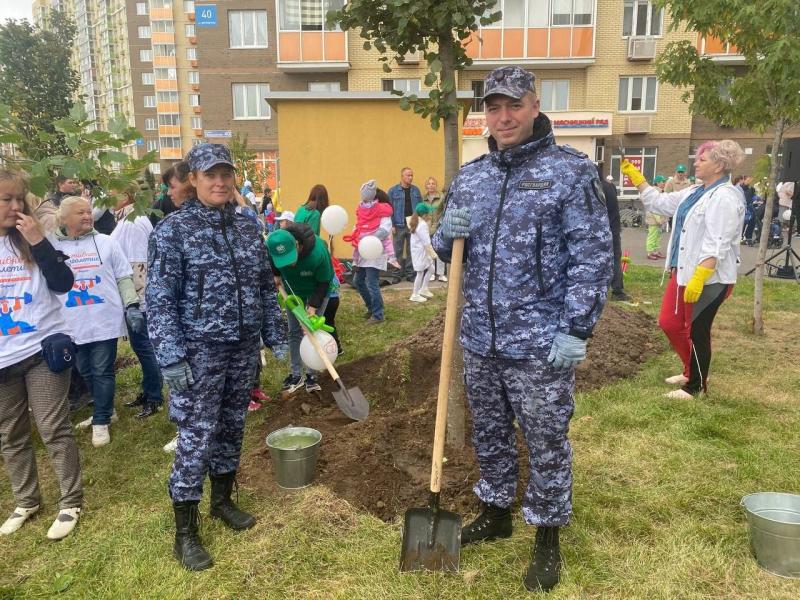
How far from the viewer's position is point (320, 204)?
736 cm

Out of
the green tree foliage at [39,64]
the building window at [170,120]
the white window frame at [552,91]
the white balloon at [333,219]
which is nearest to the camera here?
the white balloon at [333,219]

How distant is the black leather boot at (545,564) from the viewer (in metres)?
2.66

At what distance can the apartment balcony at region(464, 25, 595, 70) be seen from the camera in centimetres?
2475

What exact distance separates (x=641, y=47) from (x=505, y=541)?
27.3 m

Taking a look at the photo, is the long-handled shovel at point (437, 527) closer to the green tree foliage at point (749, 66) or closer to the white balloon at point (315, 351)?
the white balloon at point (315, 351)

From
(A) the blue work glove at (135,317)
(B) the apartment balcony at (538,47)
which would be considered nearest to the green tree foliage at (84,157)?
(A) the blue work glove at (135,317)

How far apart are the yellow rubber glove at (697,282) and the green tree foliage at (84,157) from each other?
402cm

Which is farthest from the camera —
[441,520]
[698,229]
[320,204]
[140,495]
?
[320,204]

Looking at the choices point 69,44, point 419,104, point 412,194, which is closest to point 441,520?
point 419,104

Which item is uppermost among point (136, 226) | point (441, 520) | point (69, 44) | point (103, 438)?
point (69, 44)

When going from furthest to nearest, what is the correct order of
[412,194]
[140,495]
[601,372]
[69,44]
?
[69,44] < [412,194] < [601,372] < [140,495]

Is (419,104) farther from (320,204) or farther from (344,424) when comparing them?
(320,204)

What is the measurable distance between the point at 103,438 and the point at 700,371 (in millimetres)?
5005

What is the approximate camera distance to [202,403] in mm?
2895
